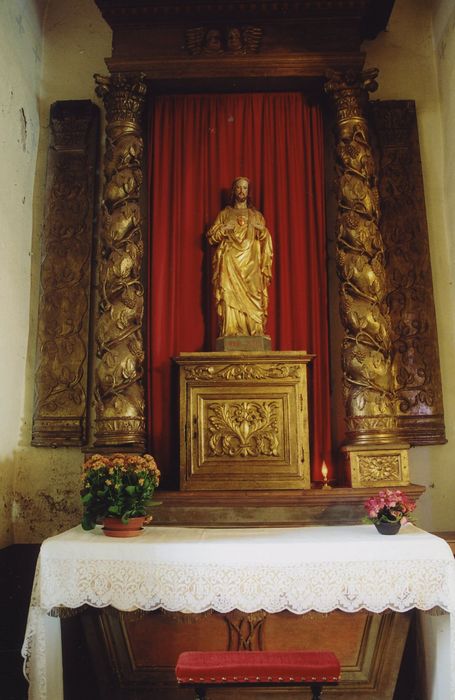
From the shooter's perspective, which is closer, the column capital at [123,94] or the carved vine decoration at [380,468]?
the carved vine decoration at [380,468]

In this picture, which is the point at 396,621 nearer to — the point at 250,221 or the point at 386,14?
the point at 250,221

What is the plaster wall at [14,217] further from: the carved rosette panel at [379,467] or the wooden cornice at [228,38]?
the carved rosette panel at [379,467]

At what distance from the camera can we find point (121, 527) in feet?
12.5

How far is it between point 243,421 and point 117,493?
1180 millimetres

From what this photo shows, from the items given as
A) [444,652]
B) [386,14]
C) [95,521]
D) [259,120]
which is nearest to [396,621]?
[444,652]

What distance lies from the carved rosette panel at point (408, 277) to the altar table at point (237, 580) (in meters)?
1.66

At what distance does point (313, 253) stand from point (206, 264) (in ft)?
2.98

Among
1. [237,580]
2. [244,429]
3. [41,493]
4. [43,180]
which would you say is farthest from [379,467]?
[43,180]

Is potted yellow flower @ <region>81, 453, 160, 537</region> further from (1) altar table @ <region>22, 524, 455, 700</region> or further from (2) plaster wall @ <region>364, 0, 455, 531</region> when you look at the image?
(2) plaster wall @ <region>364, 0, 455, 531</region>

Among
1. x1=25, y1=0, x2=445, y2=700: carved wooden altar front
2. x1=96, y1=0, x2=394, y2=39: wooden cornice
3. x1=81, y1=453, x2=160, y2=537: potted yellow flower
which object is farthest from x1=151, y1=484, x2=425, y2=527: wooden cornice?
x1=96, y1=0, x2=394, y2=39: wooden cornice

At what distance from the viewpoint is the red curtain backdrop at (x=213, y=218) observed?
5336 mm

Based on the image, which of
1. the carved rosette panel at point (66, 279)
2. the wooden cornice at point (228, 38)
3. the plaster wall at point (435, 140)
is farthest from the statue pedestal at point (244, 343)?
the wooden cornice at point (228, 38)

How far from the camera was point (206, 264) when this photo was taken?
5.54m

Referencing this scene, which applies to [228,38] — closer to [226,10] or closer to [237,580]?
[226,10]
